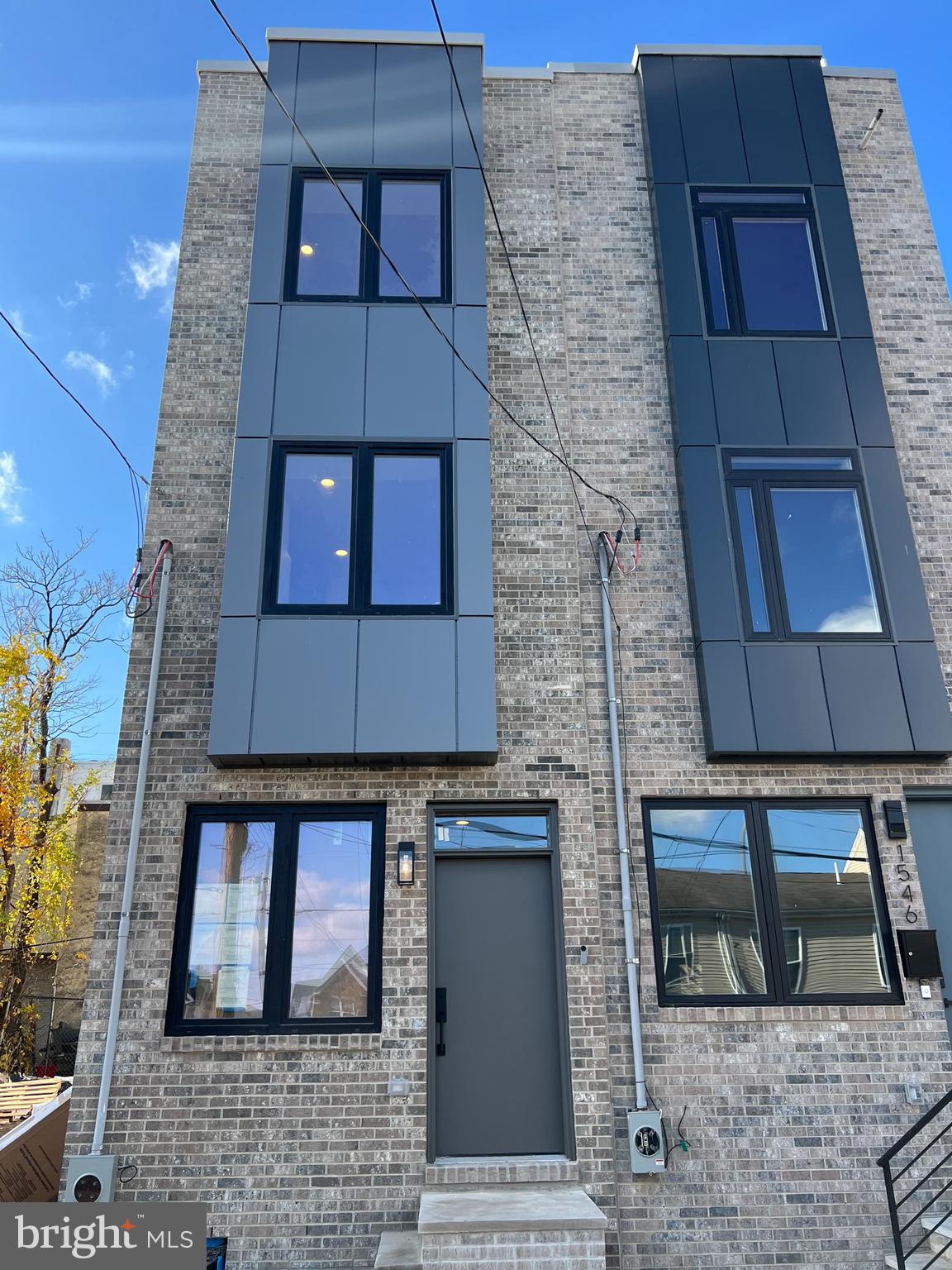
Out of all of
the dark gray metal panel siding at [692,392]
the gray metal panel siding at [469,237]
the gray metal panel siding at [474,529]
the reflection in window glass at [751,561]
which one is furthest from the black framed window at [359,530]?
the reflection in window glass at [751,561]

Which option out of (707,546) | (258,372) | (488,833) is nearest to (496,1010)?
(488,833)

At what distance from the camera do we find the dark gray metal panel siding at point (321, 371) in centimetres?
711

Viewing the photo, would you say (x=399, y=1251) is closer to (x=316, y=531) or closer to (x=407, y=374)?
(x=316, y=531)

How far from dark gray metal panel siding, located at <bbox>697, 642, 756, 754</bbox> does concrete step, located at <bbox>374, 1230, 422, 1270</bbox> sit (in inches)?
146

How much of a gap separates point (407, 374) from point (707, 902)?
4.73 m

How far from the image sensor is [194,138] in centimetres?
841

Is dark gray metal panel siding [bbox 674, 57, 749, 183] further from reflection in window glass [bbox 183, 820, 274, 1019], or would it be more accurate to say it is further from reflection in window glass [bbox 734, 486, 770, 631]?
reflection in window glass [bbox 183, 820, 274, 1019]

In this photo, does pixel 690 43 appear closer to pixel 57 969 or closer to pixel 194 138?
pixel 194 138

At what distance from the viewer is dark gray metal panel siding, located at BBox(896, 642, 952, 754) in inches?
265

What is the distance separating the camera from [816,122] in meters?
8.60

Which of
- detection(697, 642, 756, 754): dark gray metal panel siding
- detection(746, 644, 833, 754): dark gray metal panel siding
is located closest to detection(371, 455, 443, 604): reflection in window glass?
detection(697, 642, 756, 754): dark gray metal panel siding

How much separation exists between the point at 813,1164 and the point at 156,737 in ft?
17.5

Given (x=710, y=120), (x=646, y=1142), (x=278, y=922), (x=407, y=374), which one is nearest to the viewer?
(x=646, y=1142)

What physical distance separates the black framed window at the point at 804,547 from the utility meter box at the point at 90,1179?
571 cm
